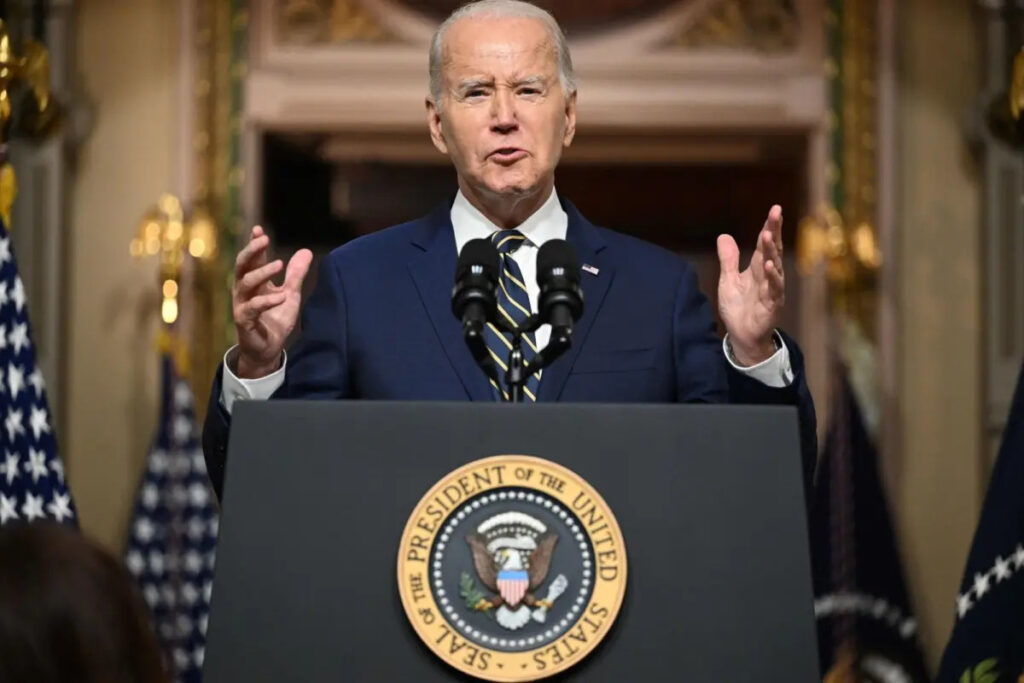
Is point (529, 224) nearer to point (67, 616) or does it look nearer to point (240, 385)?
point (240, 385)

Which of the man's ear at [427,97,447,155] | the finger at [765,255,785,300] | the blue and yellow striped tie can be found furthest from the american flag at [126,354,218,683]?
the finger at [765,255,785,300]

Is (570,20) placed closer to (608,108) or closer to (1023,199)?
(608,108)

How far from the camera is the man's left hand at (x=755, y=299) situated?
2.60 m

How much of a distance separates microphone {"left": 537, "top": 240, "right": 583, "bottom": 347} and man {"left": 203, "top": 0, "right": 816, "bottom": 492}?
0.23 metres

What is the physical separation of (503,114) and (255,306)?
1.91ft

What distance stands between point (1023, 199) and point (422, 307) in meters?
4.03

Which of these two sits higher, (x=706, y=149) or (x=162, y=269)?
(x=706, y=149)

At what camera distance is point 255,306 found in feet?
8.38

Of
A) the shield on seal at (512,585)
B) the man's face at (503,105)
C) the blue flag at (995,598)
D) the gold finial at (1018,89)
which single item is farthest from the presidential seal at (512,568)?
the gold finial at (1018,89)

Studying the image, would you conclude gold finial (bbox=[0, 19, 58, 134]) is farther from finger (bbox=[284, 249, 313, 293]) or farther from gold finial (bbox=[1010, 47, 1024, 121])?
gold finial (bbox=[1010, 47, 1024, 121])

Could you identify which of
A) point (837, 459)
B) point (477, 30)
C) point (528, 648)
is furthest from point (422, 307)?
point (837, 459)

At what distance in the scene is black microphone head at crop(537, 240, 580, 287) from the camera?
2.44 meters

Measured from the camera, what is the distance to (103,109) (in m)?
6.83

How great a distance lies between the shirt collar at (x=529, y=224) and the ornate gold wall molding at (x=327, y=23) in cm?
406
